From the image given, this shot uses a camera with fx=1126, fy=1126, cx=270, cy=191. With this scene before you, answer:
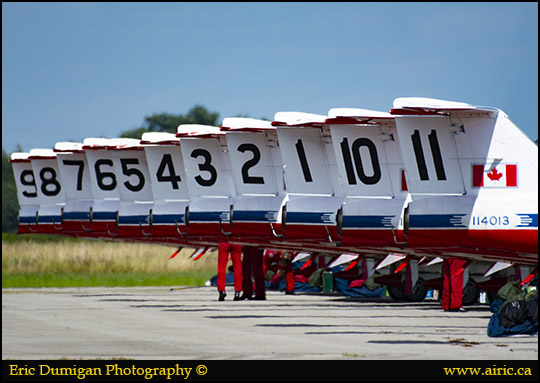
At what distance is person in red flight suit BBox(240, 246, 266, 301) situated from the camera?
29.9 metres

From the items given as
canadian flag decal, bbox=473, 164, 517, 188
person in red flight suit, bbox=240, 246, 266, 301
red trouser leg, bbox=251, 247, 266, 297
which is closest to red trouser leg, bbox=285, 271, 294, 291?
person in red flight suit, bbox=240, 246, 266, 301

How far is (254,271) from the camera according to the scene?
1198 inches

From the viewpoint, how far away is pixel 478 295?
90.6 ft

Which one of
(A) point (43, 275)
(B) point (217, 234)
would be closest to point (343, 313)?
(B) point (217, 234)

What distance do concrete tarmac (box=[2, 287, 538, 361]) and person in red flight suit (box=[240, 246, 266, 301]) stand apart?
1.37 ft

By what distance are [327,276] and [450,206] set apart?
16237mm

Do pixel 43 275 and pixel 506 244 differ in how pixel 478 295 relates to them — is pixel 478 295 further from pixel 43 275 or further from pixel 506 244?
pixel 43 275

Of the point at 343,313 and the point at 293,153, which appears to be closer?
the point at 293,153

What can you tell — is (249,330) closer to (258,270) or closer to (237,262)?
(237,262)

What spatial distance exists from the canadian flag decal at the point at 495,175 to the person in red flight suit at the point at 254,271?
1257 cm

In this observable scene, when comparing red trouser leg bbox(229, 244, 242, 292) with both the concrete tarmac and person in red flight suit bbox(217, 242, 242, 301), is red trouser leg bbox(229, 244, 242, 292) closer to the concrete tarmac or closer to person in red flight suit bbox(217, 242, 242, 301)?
person in red flight suit bbox(217, 242, 242, 301)

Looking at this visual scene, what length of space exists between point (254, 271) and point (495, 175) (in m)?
13.5

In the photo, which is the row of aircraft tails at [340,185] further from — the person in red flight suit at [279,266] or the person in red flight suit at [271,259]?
the person in red flight suit at [271,259]

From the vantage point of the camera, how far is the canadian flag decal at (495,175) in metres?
17.7
